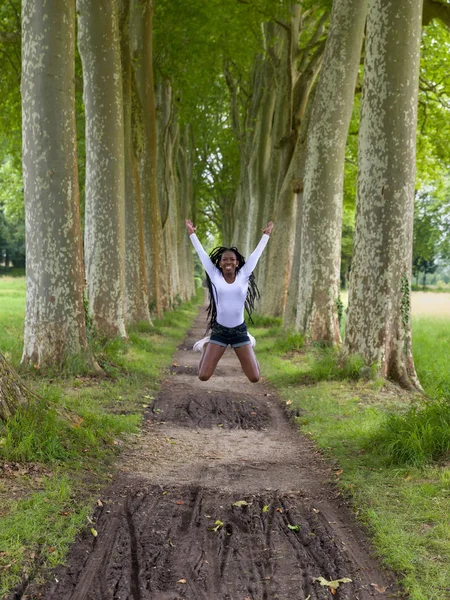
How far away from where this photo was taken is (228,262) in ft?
24.0

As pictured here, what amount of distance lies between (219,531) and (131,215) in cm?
1272

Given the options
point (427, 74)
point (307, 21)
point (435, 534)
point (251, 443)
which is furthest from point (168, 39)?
point (435, 534)

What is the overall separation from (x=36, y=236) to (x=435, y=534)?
23.5ft

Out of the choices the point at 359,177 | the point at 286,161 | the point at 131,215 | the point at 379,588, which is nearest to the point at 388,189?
the point at 359,177

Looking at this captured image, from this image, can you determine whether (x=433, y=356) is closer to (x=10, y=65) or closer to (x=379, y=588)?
(x=379, y=588)

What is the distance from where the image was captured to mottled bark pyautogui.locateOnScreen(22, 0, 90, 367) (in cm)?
936

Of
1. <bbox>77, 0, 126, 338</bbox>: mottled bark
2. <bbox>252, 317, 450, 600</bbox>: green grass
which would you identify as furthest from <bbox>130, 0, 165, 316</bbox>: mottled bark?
<bbox>252, 317, 450, 600</bbox>: green grass

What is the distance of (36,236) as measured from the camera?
9.58 metres

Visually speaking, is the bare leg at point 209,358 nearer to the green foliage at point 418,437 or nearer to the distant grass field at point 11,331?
the green foliage at point 418,437

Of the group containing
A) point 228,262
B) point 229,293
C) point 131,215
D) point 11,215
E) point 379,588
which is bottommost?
point 379,588

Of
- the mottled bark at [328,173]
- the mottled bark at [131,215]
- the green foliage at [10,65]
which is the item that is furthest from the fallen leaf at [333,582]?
the green foliage at [10,65]

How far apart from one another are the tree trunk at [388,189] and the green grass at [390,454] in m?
0.63

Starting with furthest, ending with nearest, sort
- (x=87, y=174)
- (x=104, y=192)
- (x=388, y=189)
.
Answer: (x=87, y=174), (x=104, y=192), (x=388, y=189)

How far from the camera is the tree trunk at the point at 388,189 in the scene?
9.75m
